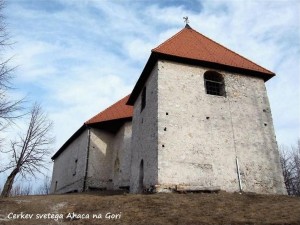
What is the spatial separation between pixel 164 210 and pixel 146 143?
5.26m

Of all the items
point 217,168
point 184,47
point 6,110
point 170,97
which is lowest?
point 217,168

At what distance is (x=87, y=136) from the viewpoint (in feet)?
72.2

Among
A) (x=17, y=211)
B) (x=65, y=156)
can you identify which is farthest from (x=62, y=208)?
(x=65, y=156)

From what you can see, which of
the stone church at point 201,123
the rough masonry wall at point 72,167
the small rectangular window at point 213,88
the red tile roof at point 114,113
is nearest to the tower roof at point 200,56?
the stone church at point 201,123

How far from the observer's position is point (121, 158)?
2025 cm

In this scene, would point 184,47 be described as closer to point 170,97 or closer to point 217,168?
point 170,97

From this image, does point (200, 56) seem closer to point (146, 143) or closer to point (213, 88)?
point (213, 88)

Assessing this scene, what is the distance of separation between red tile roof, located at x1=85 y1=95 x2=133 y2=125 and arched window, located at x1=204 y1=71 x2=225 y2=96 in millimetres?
7479

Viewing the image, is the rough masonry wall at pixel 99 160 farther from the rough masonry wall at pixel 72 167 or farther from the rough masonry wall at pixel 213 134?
the rough masonry wall at pixel 213 134

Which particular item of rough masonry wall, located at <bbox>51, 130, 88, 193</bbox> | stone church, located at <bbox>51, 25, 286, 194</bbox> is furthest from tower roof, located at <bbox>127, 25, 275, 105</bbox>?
Answer: rough masonry wall, located at <bbox>51, 130, 88, 193</bbox>

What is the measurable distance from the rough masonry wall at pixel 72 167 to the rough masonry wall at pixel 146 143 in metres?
6.14

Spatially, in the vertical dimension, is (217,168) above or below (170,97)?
below

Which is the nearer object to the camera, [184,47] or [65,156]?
[184,47]

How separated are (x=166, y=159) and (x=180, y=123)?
1.83 m
